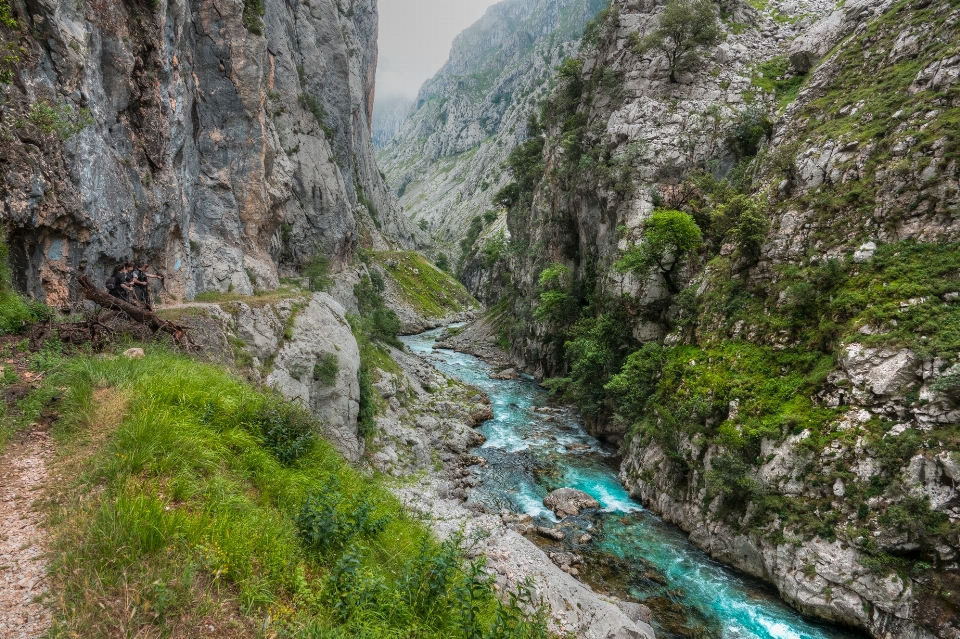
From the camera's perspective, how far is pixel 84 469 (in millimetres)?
5730

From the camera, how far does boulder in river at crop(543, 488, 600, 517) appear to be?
19.5 meters

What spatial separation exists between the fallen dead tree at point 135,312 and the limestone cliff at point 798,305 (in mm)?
19833

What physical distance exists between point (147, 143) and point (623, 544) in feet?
89.8

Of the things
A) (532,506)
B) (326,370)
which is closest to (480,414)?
(532,506)

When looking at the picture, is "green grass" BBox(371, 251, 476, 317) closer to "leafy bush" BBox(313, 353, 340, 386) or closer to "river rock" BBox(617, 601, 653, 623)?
"leafy bush" BBox(313, 353, 340, 386)

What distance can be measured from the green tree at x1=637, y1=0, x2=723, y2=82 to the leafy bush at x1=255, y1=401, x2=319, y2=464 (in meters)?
38.0

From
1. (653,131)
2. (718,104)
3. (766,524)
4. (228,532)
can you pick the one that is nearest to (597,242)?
(653,131)

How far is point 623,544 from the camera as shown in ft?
57.2

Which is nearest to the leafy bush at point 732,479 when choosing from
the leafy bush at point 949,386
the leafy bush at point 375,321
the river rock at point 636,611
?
the river rock at point 636,611

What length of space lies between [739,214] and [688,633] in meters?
19.1

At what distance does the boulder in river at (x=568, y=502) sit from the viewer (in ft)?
64.1

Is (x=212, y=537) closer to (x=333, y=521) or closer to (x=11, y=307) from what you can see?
(x=333, y=521)

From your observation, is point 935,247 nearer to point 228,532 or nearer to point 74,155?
point 228,532

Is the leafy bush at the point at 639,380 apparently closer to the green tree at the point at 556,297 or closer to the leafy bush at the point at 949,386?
the leafy bush at the point at 949,386
